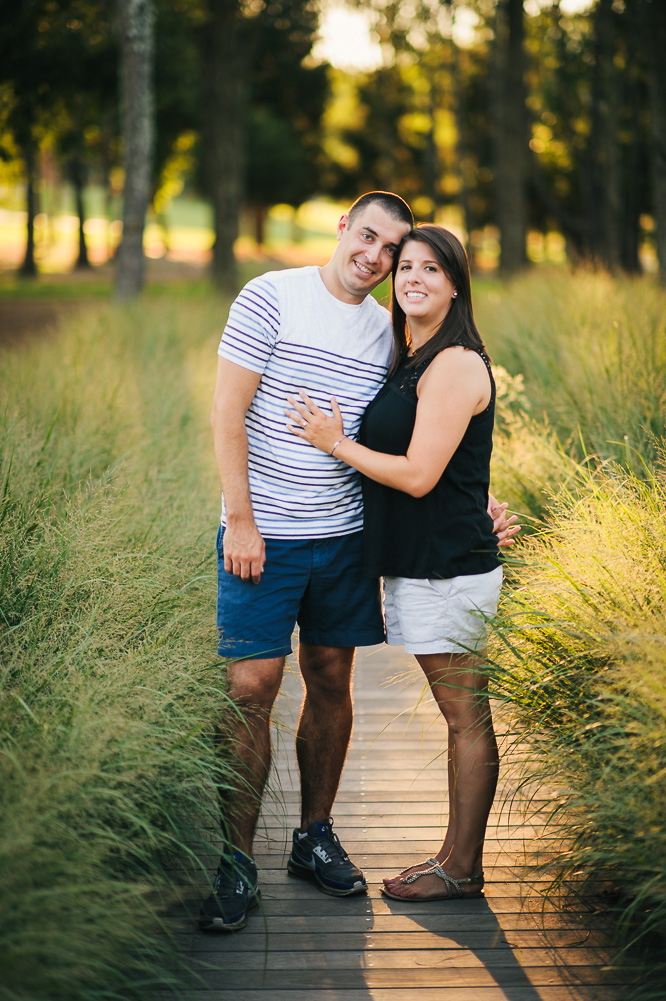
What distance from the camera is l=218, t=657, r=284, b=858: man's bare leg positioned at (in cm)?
292

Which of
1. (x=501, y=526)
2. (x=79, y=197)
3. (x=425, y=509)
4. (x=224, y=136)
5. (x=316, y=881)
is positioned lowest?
(x=316, y=881)

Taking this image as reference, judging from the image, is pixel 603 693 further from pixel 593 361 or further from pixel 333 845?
pixel 593 361

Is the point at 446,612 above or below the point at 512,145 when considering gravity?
below

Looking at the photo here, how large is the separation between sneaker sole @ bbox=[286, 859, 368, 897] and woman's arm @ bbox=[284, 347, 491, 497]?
1288 millimetres

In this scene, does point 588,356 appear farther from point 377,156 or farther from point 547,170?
point 377,156

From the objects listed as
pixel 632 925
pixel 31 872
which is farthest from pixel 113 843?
pixel 632 925

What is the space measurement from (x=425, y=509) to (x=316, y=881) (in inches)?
50.4

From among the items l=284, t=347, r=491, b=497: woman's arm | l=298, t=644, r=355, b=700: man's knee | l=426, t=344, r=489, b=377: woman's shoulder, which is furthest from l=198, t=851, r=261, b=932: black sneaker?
l=426, t=344, r=489, b=377: woman's shoulder

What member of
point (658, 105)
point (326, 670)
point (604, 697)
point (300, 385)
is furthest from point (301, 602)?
point (658, 105)

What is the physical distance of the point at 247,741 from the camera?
9.75ft

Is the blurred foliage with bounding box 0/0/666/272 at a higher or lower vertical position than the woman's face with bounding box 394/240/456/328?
higher

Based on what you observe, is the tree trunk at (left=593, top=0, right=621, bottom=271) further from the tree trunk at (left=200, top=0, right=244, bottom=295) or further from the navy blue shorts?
the navy blue shorts

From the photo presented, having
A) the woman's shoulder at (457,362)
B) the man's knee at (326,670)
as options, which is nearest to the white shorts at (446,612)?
the man's knee at (326,670)

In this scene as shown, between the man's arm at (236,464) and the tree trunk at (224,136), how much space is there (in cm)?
1445
